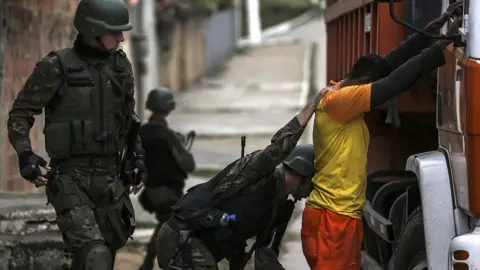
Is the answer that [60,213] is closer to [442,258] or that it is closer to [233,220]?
[233,220]

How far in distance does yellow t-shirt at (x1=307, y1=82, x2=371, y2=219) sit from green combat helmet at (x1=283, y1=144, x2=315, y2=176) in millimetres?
44

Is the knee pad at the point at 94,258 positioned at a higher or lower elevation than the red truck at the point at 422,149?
lower

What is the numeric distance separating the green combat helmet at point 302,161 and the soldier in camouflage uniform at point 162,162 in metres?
1.96

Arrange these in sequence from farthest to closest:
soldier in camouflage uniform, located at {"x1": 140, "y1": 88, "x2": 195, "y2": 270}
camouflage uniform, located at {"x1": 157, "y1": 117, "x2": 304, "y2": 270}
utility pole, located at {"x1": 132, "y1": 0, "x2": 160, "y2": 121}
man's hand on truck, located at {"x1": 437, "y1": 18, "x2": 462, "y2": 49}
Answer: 1. utility pole, located at {"x1": 132, "y1": 0, "x2": 160, "y2": 121}
2. soldier in camouflage uniform, located at {"x1": 140, "y1": 88, "x2": 195, "y2": 270}
3. camouflage uniform, located at {"x1": 157, "y1": 117, "x2": 304, "y2": 270}
4. man's hand on truck, located at {"x1": 437, "y1": 18, "x2": 462, "y2": 49}

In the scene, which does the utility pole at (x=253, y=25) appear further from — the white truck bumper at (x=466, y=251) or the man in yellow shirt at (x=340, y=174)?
the white truck bumper at (x=466, y=251)

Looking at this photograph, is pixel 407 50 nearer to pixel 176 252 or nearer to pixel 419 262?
pixel 419 262

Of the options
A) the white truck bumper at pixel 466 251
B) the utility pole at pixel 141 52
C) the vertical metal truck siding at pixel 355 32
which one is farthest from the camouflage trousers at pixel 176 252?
the utility pole at pixel 141 52

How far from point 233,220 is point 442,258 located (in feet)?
3.54

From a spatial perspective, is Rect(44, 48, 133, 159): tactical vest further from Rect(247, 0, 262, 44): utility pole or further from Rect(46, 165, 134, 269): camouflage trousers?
Rect(247, 0, 262, 44): utility pole

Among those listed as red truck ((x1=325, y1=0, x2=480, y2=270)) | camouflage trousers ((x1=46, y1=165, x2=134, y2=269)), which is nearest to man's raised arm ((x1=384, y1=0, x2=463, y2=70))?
red truck ((x1=325, y1=0, x2=480, y2=270))

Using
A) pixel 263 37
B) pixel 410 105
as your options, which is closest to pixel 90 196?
pixel 410 105

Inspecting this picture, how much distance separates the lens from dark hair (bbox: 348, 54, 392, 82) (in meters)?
4.57

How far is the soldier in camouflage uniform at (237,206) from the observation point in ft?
15.2

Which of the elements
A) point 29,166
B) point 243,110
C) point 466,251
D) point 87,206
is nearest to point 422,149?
point 466,251
